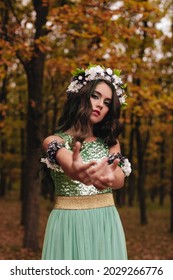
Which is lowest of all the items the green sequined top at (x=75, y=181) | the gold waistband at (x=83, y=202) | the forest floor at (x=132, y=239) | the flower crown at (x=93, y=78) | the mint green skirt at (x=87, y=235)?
the forest floor at (x=132, y=239)

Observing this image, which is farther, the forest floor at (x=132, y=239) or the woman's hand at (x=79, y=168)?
the forest floor at (x=132, y=239)

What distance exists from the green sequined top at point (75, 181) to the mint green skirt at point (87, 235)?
13cm

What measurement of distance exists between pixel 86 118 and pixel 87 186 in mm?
481

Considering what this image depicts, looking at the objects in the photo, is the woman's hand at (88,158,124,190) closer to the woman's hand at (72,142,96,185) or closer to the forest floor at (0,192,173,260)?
the woman's hand at (72,142,96,185)

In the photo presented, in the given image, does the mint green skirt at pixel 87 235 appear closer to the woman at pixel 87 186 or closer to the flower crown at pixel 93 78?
the woman at pixel 87 186

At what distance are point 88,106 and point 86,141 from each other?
0.83 ft

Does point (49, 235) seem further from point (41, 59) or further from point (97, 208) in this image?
point (41, 59)

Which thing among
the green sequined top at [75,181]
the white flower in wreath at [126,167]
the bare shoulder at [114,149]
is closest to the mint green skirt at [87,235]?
the green sequined top at [75,181]

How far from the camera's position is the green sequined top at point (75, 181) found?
3.18 meters

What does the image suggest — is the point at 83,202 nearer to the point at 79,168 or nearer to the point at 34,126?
the point at 79,168

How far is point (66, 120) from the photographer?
11.2 ft

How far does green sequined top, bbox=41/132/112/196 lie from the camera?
318 centimetres

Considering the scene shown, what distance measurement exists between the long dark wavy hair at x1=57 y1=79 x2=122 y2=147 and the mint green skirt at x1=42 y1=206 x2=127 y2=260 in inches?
20.9

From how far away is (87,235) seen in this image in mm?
3125
